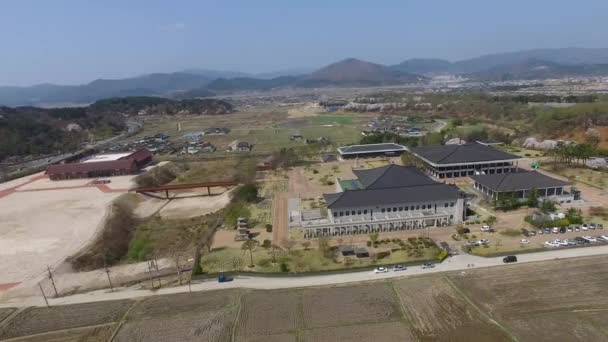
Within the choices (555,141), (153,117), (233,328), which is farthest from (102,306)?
(153,117)

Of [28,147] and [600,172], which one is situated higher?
[28,147]

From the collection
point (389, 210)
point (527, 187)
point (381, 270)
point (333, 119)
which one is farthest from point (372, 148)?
point (333, 119)

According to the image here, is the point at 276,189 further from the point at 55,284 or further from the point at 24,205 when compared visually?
Answer: the point at 24,205

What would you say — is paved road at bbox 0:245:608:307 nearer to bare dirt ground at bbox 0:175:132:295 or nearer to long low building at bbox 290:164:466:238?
bare dirt ground at bbox 0:175:132:295

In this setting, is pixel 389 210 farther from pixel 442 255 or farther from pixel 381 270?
pixel 381 270

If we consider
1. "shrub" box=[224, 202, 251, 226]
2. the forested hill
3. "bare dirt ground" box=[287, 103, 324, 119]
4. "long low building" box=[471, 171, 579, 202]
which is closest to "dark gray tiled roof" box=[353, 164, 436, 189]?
"long low building" box=[471, 171, 579, 202]

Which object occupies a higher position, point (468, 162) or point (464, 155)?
point (464, 155)
